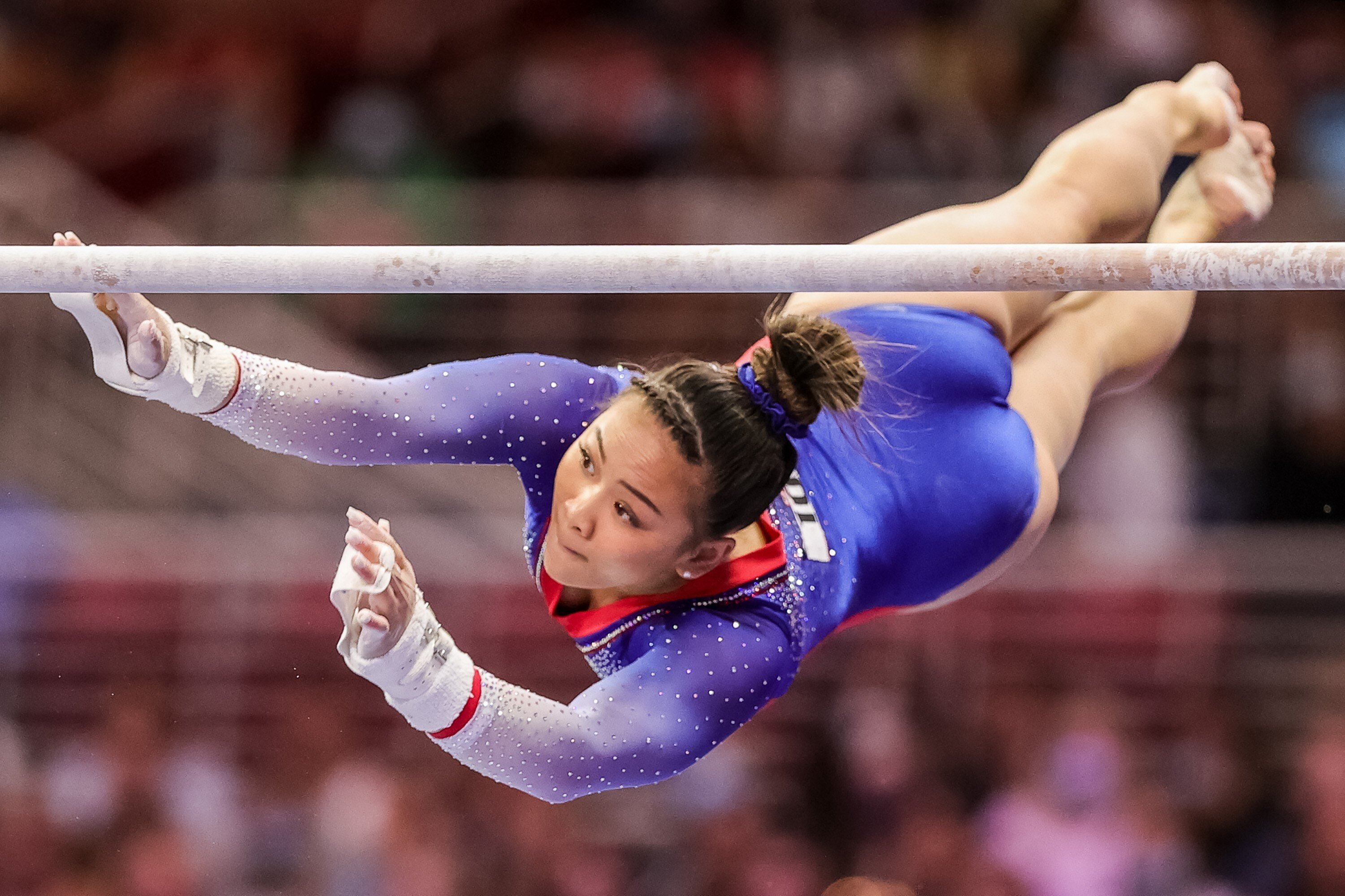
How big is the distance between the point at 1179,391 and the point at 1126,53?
3.80 ft

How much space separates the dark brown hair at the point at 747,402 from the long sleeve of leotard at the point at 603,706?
0.49 feet

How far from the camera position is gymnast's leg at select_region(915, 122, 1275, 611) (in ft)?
8.40

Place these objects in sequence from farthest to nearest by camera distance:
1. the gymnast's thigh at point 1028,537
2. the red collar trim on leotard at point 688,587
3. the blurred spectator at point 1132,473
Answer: the blurred spectator at point 1132,473, the gymnast's thigh at point 1028,537, the red collar trim on leotard at point 688,587

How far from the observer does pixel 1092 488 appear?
4590 millimetres

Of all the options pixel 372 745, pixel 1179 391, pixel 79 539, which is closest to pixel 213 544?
pixel 79 539

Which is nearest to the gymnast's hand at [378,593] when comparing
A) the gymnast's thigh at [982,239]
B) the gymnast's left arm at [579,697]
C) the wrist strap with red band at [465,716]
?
the gymnast's left arm at [579,697]

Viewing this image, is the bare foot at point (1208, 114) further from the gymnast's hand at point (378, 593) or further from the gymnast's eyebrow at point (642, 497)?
the gymnast's hand at point (378, 593)

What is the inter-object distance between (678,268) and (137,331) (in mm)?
649

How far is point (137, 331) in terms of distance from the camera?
6.05 ft

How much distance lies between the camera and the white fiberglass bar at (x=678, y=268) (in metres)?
1.75

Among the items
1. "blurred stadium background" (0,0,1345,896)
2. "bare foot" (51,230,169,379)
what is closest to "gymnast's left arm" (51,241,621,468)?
"bare foot" (51,230,169,379)

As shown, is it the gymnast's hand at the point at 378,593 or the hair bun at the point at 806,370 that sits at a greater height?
the hair bun at the point at 806,370

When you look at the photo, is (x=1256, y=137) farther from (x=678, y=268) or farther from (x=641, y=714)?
(x=641, y=714)

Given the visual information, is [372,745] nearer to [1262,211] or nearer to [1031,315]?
[1031,315]
